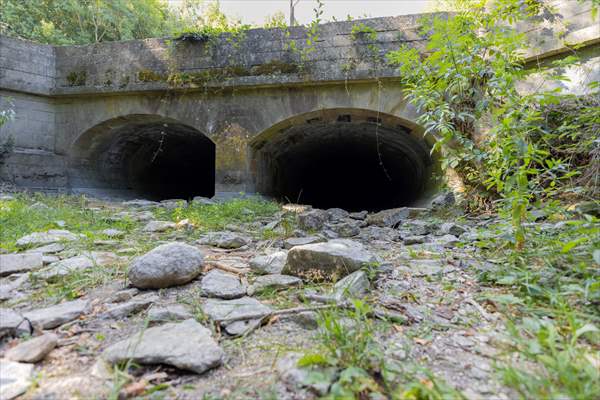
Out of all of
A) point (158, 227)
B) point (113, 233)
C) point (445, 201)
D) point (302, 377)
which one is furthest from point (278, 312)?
point (445, 201)

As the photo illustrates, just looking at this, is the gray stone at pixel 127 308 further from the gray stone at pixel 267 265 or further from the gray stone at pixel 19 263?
the gray stone at pixel 19 263

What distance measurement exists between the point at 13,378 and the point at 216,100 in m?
5.28

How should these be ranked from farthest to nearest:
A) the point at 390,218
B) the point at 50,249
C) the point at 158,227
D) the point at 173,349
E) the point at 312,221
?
the point at 390,218
the point at 312,221
the point at 158,227
the point at 50,249
the point at 173,349

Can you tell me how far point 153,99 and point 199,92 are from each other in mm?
874

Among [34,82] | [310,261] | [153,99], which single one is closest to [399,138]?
[153,99]

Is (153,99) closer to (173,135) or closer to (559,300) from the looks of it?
(173,135)

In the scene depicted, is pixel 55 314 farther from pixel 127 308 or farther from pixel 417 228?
pixel 417 228

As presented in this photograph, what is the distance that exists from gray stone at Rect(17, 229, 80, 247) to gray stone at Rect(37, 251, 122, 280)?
46cm

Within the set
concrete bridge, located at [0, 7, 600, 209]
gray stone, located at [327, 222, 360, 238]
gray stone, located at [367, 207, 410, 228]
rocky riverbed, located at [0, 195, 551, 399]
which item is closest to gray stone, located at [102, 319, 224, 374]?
rocky riverbed, located at [0, 195, 551, 399]

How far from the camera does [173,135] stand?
7188mm

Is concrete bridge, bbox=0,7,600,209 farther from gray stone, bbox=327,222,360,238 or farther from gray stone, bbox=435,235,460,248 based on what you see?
gray stone, bbox=435,235,460,248

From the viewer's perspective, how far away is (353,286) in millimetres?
1542

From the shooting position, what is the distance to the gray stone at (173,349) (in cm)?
101

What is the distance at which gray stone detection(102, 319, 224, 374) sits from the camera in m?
1.01
